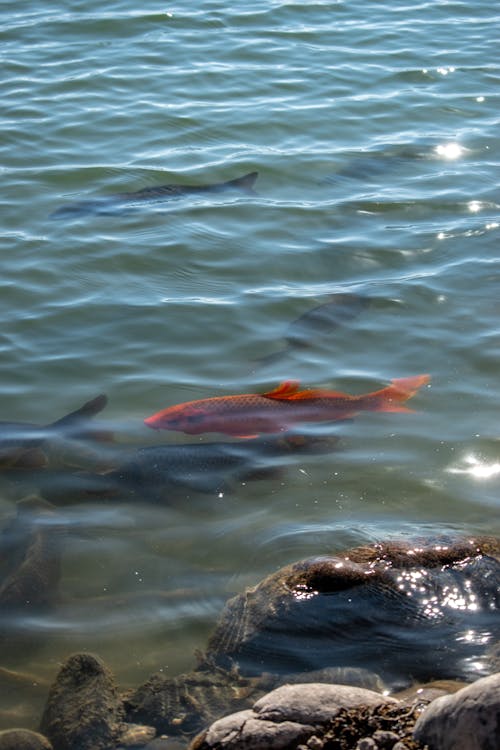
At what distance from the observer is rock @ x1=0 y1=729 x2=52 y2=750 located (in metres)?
3.84

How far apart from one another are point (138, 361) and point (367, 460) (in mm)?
2038

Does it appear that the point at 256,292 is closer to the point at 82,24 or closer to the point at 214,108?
the point at 214,108

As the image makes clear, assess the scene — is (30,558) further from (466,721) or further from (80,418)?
(466,721)

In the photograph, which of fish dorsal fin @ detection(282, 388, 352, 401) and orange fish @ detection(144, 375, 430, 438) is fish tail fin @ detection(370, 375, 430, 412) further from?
fish dorsal fin @ detection(282, 388, 352, 401)

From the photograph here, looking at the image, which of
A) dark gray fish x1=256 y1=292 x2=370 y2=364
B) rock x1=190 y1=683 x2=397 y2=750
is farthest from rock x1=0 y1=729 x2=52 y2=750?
dark gray fish x1=256 y1=292 x2=370 y2=364

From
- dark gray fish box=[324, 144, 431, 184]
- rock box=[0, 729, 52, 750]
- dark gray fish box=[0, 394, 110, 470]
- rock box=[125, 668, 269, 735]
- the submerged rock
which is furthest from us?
dark gray fish box=[324, 144, 431, 184]

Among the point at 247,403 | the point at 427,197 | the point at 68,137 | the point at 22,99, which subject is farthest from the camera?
the point at 22,99

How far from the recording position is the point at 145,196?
9688 mm

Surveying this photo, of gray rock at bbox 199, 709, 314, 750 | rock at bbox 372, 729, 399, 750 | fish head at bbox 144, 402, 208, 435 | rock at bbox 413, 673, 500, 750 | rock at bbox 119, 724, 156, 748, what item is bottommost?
rock at bbox 119, 724, 156, 748

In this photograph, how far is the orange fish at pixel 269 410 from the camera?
607 cm

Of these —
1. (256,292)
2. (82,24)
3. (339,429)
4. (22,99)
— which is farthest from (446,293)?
(82,24)

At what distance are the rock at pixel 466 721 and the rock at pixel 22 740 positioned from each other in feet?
5.04

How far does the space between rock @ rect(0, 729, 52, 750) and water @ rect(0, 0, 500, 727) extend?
0.75ft

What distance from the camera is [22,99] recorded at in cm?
1231
